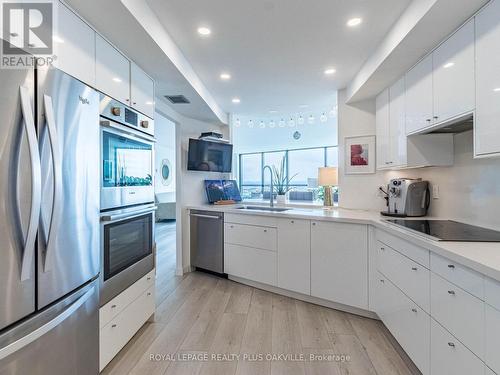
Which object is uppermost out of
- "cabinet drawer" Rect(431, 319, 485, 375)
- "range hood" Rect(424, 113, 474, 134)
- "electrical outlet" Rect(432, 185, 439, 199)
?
"range hood" Rect(424, 113, 474, 134)

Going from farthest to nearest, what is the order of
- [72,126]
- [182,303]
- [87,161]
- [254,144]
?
[254,144]
[182,303]
[87,161]
[72,126]

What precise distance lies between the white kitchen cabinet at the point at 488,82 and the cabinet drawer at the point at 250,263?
82.6 inches

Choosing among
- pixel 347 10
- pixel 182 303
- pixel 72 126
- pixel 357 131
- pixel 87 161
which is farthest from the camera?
pixel 357 131

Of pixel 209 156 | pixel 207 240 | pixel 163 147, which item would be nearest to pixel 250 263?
pixel 207 240

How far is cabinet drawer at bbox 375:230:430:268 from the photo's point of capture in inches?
61.4

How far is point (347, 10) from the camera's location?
1781mm

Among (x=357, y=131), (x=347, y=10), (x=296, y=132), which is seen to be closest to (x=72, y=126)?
(x=347, y=10)

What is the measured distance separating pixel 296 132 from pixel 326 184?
11.8 feet

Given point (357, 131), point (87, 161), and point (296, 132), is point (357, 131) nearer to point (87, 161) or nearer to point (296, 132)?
point (87, 161)

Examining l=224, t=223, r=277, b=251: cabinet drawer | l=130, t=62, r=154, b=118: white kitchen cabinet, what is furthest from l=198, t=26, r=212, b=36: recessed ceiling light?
l=224, t=223, r=277, b=251: cabinet drawer

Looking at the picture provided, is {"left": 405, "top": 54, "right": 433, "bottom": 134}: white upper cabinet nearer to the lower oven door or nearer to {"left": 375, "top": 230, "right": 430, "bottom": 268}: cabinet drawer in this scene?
{"left": 375, "top": 230, "right": 430, "bottom": 268}: cabinet drawer

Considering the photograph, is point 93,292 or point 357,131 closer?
point 93,292

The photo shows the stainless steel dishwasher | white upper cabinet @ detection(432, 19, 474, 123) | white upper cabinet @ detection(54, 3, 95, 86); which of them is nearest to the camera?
white upper cabinet @ detection(54, 3, 95, 86)

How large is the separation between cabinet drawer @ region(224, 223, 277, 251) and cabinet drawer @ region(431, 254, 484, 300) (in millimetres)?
1708
